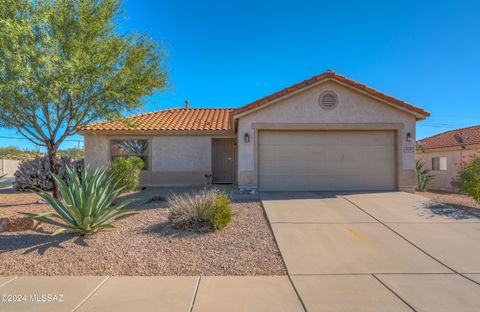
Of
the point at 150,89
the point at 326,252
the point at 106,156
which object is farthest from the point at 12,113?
the point at 326,252

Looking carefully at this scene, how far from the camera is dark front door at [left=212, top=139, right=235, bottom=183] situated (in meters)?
15.2

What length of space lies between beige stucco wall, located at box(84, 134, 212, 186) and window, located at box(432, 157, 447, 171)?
16329mm

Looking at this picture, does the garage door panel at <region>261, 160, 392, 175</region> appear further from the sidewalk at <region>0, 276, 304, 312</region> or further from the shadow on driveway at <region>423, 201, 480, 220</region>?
the sidewalk at <region>0, 276, 304, 312</region>

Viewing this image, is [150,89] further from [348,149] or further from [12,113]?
[348,149]

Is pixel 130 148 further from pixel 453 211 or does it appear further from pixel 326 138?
pixel 453 211

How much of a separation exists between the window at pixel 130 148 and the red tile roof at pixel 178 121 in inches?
33.6

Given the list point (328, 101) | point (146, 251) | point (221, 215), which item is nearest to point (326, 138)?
point (328, 101)

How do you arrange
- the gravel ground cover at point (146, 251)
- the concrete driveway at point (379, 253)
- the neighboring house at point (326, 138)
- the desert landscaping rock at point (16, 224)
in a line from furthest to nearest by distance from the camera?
the neighboring house at point (326, 138)
the desert landscaping rock at point (16, 224)
the gravel ground cover at point (146, 251)
the concrete driveway at point (379, 253)

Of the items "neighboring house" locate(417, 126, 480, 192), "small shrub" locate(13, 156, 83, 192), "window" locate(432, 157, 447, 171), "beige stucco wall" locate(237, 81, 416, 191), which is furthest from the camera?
"window" locate(432, 157, 447, 171)

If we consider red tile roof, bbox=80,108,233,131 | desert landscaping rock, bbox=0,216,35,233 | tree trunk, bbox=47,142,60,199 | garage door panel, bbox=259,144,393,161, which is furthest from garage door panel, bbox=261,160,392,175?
desert landscaping rock, bbox=0,216,35,233

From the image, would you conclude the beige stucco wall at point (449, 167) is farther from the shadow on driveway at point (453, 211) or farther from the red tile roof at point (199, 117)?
the shadow on driveway at point (453, 211)

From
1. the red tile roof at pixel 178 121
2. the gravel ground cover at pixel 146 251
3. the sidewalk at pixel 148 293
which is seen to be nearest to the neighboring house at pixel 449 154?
the red tile roof at pixel 178 121

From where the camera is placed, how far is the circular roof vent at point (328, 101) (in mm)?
10883

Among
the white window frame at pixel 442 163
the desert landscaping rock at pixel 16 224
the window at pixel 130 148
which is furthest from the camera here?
the white window frame at pixel 442 163
